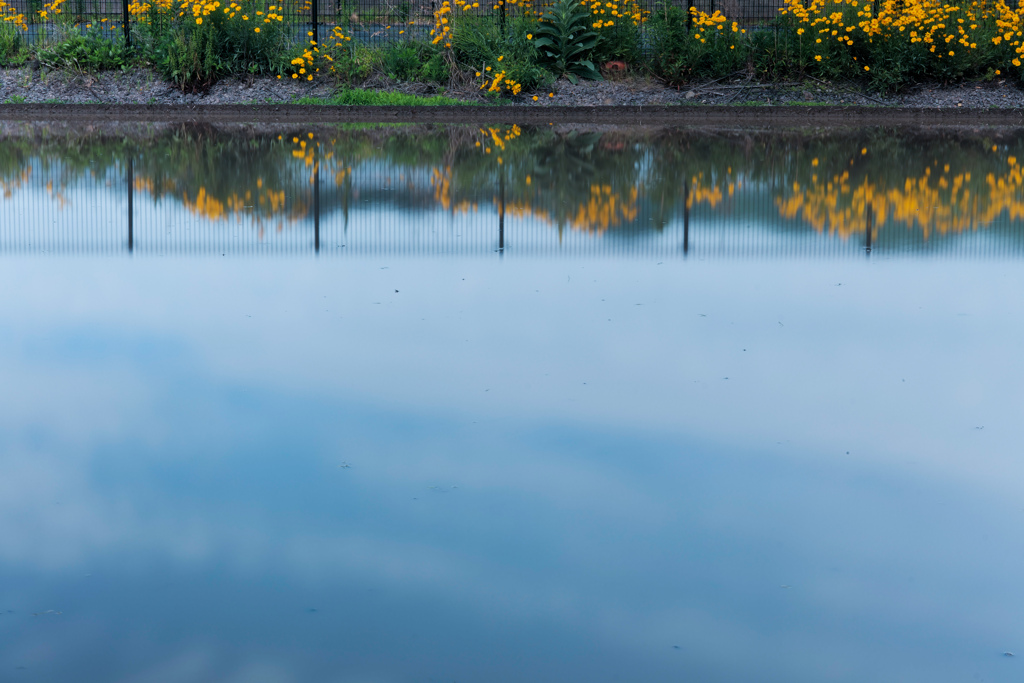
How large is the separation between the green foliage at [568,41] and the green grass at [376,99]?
176 centimetres

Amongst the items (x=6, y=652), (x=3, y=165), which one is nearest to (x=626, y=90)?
(x=3, y=165)

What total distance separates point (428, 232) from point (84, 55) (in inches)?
523

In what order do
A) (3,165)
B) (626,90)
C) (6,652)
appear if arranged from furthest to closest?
1. (626,90)
2. (3,165)
3. (6,652)

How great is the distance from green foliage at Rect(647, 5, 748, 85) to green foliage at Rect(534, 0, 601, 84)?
3.15 feet

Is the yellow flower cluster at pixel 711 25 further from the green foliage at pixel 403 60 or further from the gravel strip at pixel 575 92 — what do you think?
the green foliage at pixel 403 60

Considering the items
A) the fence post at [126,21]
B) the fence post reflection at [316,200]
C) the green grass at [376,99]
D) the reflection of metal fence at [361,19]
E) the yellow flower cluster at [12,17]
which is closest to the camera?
the fence post reflection at [316,200]

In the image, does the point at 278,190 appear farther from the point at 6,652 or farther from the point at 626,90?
the point at 626,90

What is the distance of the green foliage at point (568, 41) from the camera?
1847cm

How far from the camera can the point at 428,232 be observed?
779cm

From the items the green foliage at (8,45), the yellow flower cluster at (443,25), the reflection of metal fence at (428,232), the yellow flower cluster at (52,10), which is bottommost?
the reflection of metal fence at (428,232)

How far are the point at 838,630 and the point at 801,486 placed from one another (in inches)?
33.5

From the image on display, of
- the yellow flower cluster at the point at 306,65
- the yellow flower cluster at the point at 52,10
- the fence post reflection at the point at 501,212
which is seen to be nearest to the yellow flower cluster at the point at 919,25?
the yellow flower cluster at the point at 306,65

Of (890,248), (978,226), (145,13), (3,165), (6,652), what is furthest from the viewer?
(145,13)

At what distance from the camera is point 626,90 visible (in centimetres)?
1823
